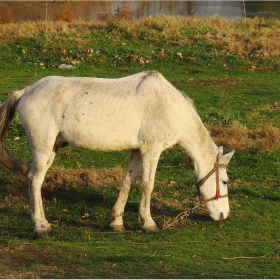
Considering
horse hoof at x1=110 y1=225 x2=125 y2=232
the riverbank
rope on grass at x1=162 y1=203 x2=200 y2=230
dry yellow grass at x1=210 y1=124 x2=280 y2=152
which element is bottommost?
horse hoof at x1=110 y1=225 x2=125 y2=232

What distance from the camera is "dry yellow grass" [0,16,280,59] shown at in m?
19.2

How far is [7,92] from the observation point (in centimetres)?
1551

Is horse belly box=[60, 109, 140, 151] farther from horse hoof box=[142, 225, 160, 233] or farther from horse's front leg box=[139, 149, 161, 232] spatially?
horse hoof box=[142, 225, 160, 233]

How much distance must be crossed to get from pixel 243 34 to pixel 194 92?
197 inches

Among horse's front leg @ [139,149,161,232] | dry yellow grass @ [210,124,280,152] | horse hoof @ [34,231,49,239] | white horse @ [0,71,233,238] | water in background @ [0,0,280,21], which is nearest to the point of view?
horse hoof @ [34,231,49,239]

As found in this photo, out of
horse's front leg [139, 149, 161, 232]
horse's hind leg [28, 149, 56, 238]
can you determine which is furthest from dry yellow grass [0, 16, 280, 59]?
horse's hind leg [28, 149, 56, 238]

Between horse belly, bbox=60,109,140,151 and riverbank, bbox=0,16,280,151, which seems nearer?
horse belly, bbox=60,109,140,151

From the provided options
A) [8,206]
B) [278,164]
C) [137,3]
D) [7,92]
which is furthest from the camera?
[137,3]

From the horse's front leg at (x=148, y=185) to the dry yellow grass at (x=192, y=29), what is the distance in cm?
1188

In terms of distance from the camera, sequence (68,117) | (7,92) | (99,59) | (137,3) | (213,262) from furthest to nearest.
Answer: (137,3)
(99,59)
(7,92)
(68,117)
(213,262)

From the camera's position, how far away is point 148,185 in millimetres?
7711

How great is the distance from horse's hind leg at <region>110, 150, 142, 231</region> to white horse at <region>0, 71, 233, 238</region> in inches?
0.5

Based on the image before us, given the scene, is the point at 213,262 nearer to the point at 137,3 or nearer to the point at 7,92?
the point at 7,92

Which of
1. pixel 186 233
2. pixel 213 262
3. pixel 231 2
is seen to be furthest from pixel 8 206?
pixel 231 2
